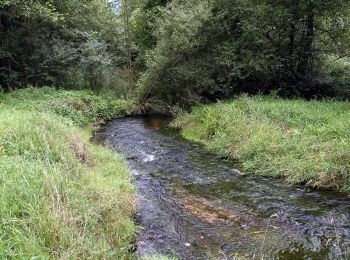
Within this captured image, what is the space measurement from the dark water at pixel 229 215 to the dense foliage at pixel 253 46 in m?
7.05

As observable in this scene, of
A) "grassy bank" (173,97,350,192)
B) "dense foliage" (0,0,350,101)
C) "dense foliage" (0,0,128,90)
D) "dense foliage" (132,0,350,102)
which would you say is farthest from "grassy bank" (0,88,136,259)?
"dense foliage" (0,0,128,90)

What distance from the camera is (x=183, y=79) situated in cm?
1719

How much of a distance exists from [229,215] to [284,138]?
156 inches

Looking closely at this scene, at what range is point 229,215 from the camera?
22.2 feet

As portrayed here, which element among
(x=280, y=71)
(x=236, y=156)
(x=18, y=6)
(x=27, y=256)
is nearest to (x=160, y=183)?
(x=236, y=156)

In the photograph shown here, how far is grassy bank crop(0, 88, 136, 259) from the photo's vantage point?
3.90 metres

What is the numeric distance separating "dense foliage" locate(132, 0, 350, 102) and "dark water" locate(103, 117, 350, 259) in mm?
7046

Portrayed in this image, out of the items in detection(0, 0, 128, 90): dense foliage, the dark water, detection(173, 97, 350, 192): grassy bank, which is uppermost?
detection(0, 0, 128, 90): dense foliage

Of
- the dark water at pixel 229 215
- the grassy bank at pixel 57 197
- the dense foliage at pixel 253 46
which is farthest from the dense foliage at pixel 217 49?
the grassy bank at pixel 57 197

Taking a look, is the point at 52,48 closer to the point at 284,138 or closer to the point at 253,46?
the point at 253,46

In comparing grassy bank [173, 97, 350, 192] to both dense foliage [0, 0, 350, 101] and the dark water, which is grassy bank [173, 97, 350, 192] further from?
dense foliage [0, 0, 350, 101]

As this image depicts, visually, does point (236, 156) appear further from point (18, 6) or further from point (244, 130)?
point (18, 6)

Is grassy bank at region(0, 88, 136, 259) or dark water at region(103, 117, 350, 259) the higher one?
grassy bank at region(0, 88, 136, 259)

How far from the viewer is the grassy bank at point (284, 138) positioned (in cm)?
816
